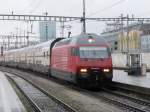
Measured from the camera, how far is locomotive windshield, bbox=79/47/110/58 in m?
24.4

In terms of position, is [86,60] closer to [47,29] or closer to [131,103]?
[131,103]

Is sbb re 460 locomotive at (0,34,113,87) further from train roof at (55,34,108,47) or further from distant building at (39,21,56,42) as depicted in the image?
distant building at (39,21,56,42)

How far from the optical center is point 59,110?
16.3 meters

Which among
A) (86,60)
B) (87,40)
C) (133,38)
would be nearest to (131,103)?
(86,60)

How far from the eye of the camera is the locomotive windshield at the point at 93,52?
80.1 ft

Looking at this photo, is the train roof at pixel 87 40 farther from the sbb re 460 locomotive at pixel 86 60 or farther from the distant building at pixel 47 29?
the distant building at pixel 47 29

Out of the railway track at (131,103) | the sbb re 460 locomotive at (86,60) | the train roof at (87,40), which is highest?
the train roof at (87,40)

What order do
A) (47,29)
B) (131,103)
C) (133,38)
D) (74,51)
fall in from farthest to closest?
1. (133,38)
2. (47,29)
3. (74,51)
4. (131,103)

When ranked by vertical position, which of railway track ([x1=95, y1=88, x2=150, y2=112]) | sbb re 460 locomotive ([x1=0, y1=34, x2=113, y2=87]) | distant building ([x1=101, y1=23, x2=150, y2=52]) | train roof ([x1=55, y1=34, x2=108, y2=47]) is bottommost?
railway track ([x1=95, y1=88, x2=150, y2=112])

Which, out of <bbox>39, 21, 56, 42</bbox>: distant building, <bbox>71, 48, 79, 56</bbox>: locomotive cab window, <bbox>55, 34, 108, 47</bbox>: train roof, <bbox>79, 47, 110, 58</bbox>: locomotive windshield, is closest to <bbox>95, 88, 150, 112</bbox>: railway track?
<bbox>79, 47, 110, 58</bbox>: locomotive windshield

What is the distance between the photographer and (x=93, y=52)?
2459cm

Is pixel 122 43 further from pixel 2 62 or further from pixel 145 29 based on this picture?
pixel 2 62

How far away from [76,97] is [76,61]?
130 inches

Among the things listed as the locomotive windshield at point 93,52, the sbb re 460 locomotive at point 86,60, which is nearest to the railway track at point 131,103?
the sbb re 460 locomotive at point 86,60
